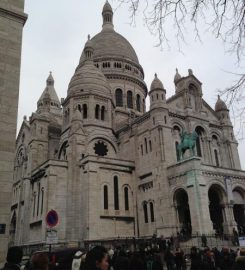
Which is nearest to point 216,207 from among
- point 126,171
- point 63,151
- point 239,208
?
point 239,208

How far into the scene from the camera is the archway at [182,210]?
31328 millimetres

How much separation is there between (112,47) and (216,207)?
34.3 m

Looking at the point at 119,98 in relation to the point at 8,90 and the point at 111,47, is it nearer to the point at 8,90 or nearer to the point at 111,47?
the point at 111,47

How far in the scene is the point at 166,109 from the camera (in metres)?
35.7

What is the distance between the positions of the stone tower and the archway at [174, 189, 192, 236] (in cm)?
2086

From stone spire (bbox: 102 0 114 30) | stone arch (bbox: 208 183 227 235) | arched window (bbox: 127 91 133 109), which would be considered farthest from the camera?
stone spire (bbox: 102 0 114 30)

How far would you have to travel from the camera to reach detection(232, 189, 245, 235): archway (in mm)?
32481

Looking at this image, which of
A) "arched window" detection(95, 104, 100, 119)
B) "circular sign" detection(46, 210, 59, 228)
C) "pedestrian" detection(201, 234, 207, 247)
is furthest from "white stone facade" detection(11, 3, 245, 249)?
"circular sign" detection(46, 210, 59, 228)

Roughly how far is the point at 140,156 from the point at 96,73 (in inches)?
580

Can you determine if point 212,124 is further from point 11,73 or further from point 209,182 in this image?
point 11,73

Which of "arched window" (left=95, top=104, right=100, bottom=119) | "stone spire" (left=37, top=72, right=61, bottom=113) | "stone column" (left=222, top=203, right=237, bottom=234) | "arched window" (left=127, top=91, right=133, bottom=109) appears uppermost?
"stone spire" (left=37, top=72, right=61, bottom=113)

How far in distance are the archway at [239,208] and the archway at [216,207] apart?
1683 millimetres

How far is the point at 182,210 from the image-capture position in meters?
32.3

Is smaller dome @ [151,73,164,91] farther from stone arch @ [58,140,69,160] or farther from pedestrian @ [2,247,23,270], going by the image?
pedestrian @ [2,247,23,270]
